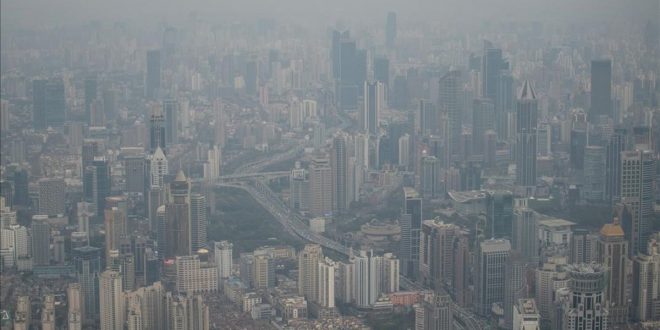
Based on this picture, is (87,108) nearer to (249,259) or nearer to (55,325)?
(249,259)

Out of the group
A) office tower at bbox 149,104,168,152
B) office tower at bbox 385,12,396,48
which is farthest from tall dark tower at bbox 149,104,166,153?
office tower at bbox 385,12,396,48

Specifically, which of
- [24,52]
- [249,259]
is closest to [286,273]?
[249,259]

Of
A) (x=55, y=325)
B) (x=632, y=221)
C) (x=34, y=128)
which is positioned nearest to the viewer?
(x=55, y=325)

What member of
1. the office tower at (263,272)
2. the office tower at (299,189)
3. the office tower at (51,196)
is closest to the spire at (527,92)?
the office tower at (299,189)

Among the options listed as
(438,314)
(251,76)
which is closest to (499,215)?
(438,314)

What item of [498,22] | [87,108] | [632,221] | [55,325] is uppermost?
[498,22]

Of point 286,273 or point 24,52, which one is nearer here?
point 286,273

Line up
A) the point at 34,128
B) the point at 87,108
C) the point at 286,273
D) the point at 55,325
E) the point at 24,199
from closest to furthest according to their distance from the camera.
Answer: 1. the point at 55,325
2. the point at 286,273
3. the point at 24,199
4. the point at 34,128
5. the point at 87,108
